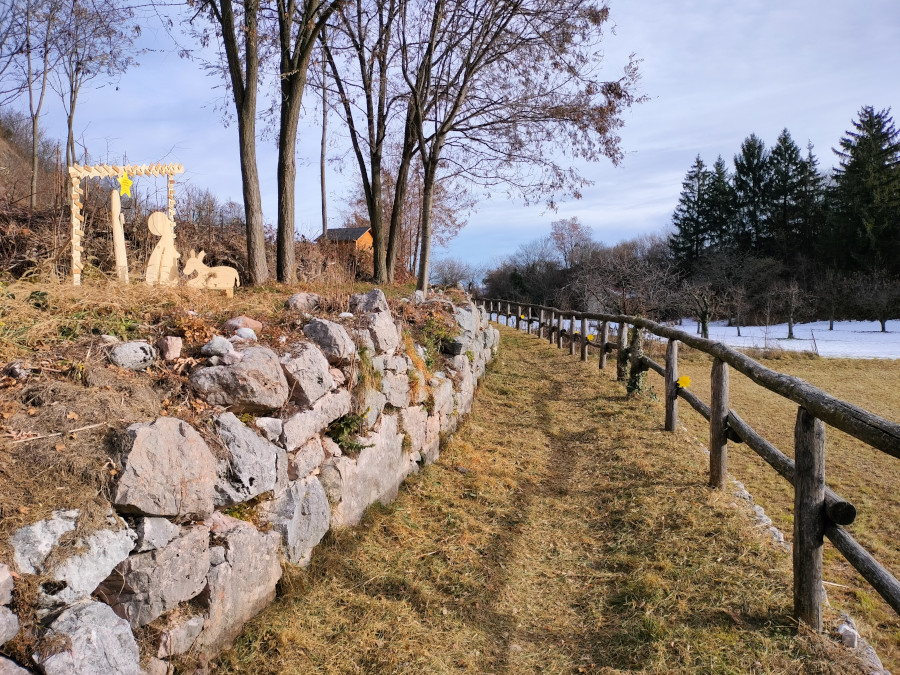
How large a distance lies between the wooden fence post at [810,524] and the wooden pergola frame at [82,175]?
16.6ft

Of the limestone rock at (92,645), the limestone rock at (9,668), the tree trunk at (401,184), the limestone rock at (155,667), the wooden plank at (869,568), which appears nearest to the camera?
the limestone rock at (9,668)

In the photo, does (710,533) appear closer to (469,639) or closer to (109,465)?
(469,639)

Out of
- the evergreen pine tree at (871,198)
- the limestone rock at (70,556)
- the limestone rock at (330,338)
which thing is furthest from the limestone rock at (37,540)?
the evergreen pine tree at (871,198)

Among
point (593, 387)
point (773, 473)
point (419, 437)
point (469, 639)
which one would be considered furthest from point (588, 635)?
point (593, 387)

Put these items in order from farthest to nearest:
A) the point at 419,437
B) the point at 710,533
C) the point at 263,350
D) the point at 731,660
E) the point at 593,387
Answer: the point at 593,387 < the point at 419,437 < the point at 710,533 < the point at 263,350 < the point at 731,660

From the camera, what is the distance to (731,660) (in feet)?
8.82

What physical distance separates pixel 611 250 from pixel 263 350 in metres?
49.0

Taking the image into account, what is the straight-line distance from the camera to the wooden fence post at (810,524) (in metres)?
2.84

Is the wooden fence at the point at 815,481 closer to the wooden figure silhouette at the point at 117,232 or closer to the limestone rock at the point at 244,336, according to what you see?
the limestone rock at the point at 244,336

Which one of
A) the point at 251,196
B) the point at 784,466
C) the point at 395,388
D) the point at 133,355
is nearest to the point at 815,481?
the point at 784,466

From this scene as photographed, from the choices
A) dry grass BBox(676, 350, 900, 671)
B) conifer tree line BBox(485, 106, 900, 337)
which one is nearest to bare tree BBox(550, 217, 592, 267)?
conifer tree line BBox(485, 106, 900, 337)

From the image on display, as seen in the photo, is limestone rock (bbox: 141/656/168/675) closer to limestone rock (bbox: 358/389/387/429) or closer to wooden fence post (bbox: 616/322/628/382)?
limestone rock (bbox: 358/389/387/429)

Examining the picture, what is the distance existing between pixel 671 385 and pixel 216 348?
498cm

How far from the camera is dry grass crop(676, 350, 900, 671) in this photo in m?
3.47
